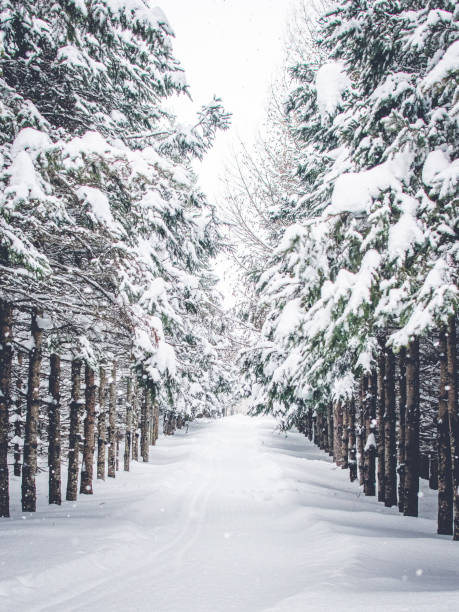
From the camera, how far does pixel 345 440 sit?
18.1m

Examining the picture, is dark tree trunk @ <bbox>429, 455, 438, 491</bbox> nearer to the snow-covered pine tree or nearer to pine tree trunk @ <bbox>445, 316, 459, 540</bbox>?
pine tree trunk @ <bbox>445, 316, 459, 540</bbox>

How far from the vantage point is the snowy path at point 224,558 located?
442cm

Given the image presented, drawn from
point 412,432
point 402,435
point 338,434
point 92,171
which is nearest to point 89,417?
point 92,171

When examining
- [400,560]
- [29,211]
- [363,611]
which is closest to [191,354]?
[29,211]

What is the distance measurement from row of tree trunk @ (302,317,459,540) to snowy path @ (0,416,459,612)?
2.16ft

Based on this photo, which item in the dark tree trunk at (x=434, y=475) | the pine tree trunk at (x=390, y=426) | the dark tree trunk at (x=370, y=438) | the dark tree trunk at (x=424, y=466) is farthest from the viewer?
the dark tree trunk at (x=424, y=466)

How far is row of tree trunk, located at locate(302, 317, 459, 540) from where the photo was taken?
7.45 meters

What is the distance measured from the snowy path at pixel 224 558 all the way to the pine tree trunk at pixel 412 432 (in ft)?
1.72

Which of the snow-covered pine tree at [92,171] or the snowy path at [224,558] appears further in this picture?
the snow-covered pine tree at [92,171]

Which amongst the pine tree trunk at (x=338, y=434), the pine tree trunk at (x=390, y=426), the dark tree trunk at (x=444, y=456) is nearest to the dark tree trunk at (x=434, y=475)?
the pine tree trunk at (x=390, y=426)

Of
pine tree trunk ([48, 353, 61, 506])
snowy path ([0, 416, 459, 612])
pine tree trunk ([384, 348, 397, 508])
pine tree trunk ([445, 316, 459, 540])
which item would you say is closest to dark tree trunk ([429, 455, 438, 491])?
pine tree trunk ([384, 348, 397, 508])

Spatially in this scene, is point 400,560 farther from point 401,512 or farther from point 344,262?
point 401,512

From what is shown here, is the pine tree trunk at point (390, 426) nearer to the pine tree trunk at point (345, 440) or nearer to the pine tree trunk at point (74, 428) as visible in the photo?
the pine tree trunk at point (345, 440)

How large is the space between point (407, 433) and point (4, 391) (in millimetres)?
8173
